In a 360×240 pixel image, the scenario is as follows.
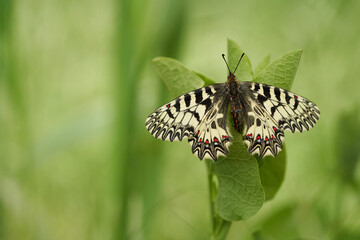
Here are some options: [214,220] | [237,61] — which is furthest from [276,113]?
[214,220]

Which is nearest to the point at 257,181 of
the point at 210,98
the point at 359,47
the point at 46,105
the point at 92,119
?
the point at 210,98

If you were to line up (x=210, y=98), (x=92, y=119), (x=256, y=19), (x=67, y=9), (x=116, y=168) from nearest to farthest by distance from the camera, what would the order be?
(x=210, y=98) → (x=116, y=168) → (x=92, y=119) → (x=67, y=9) → (x=256, y=19)

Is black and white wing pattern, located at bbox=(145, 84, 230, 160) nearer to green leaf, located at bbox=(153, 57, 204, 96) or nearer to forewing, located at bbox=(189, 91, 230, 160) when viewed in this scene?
forewing, located at bbox=(189, 91, 230, 160)

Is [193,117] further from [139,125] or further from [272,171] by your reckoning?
[139,125]

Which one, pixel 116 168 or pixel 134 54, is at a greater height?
pixel 134 54

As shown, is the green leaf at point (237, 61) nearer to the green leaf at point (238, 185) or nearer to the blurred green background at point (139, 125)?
the green leaf at point (238, 185)

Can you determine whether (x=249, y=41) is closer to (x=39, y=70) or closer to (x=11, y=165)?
(x=39, y=70)
